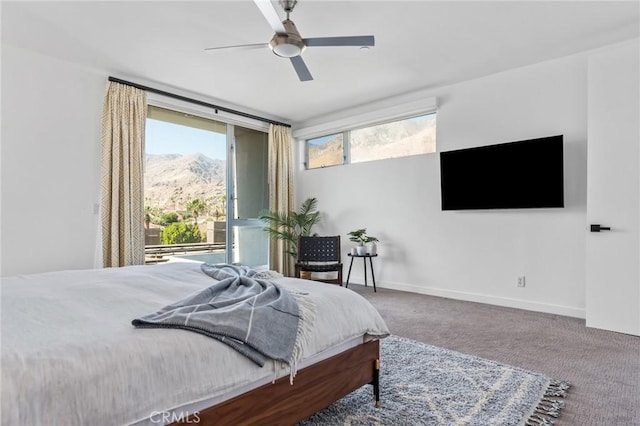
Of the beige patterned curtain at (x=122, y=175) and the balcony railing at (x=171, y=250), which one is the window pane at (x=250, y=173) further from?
the beige patterned curtain at (x=122, y=175)

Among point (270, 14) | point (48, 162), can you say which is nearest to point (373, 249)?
point (270, 14)

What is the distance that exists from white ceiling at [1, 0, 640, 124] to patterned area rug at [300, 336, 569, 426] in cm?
255

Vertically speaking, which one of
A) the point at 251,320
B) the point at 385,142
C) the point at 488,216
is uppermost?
the point at 385,142

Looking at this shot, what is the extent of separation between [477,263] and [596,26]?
2431 mm

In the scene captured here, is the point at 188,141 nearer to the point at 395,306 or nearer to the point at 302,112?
the point at 302,112

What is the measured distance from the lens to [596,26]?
2.94 m

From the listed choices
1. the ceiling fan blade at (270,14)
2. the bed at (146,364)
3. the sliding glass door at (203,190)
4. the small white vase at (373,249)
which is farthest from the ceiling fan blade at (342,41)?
the small white vase at (373,249)

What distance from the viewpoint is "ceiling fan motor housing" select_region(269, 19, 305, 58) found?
95.7 inches

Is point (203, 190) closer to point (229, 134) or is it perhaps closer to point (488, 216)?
point (229, 134)

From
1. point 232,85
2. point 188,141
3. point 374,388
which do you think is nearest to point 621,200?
point 374,388

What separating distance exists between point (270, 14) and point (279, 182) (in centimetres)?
342

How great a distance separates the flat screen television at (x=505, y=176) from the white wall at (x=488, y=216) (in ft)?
0.52

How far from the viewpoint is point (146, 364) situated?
1031mm

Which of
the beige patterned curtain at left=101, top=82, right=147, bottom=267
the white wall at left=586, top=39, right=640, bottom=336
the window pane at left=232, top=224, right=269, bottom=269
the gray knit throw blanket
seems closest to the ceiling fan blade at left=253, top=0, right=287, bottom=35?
the gray knit throw blanket
